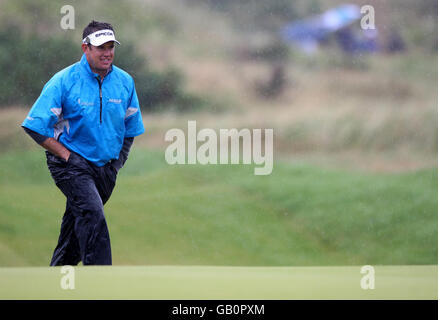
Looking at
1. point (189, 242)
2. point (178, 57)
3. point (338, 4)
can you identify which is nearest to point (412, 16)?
point (338, 4)

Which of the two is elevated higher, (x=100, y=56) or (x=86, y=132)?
(x=100, y=56)

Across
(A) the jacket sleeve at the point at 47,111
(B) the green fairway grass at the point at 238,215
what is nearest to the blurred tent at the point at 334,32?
(B) the green fairway grass at the point at 238,215

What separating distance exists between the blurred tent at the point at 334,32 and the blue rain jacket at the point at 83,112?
536 centimetres

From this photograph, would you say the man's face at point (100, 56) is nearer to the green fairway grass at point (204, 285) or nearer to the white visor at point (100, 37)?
the white visor at point (100, 37)

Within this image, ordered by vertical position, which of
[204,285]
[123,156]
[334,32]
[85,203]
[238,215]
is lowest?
[204,285]

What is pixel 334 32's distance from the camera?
9.19 m

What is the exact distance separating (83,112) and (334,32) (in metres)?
5.66

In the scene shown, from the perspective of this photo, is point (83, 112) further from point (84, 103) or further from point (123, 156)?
point (123, 156)

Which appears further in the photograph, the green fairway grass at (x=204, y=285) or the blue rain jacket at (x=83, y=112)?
the blue rain jacket at (x=83, y=112)

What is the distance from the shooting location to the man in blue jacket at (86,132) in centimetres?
401

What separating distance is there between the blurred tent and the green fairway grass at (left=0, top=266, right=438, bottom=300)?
16.9 ft

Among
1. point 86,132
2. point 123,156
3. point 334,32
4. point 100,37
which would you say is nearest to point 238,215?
point 334,32

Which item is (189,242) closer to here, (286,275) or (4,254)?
(4,254)
